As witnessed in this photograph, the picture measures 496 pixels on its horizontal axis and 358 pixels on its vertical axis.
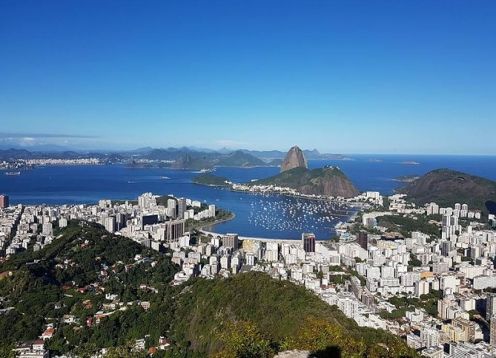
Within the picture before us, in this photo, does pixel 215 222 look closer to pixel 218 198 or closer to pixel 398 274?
pixel 218 198

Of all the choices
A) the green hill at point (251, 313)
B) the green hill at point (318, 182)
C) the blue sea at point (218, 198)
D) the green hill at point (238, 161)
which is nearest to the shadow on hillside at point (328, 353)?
the green hill at point (251, 313)

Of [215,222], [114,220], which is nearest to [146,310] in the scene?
[114,220]

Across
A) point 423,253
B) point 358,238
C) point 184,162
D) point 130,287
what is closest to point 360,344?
point 130,287

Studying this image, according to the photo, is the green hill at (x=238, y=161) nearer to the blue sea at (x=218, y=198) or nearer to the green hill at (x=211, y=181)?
the blue sea at (x=218, y=198)

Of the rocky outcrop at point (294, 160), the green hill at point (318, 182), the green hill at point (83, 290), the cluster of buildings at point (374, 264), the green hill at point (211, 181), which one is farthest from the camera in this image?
the rocky outcrop at point (294, 160)

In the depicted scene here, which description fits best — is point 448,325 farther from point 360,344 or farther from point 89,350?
point 89,350

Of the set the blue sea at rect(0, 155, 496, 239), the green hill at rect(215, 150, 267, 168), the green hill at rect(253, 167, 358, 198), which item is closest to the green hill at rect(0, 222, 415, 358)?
the blue sea at rect(0, 155, 496, 239)
